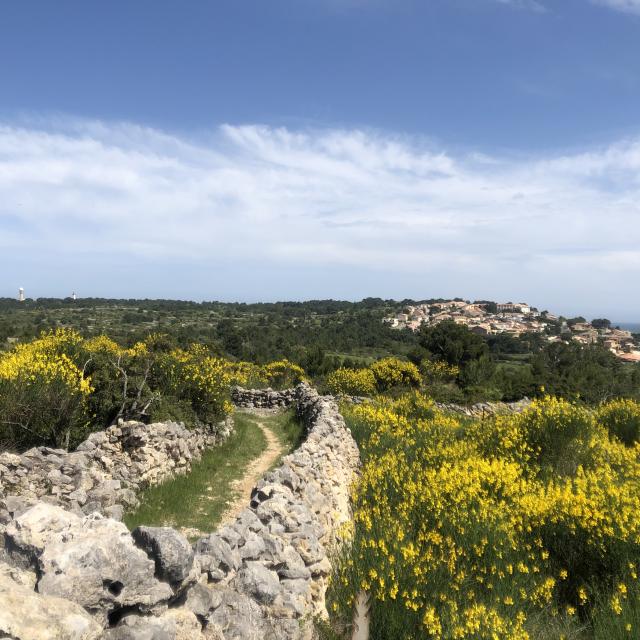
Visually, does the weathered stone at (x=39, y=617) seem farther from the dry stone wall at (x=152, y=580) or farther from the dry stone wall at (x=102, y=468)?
the dry stone wall at (x=102, y=468)

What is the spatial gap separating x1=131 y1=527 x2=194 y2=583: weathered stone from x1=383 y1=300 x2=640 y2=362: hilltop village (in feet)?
356

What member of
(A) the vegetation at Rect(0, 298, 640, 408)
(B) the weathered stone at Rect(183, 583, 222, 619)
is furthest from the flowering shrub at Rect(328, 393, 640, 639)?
(A) the vegetation at Rect(0, 298, 640, 408)

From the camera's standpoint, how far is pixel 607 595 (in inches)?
237

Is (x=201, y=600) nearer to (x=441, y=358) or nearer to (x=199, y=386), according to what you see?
(x=199, y=386)

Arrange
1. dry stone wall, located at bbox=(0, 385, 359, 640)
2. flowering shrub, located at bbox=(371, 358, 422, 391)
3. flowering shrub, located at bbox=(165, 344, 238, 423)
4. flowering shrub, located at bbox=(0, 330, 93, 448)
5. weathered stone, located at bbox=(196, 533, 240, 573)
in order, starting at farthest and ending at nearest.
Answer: flowering shrub, located at bbox=(371, 358, 422, 391) < flowering shrub, located at bbox=(165, 344, 238, 423) < flowering shrub, located at bbox=(0, 330, 93, 448) < weathered stone, located at bbox=(196, 533, 240, 573) < dry stone wall, located at bbox=(0, 385, 359, 640)

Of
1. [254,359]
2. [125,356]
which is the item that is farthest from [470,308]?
[125,356]

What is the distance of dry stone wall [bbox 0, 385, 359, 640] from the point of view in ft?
10.3

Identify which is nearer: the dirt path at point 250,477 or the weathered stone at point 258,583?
the weathered stone at point 258,583

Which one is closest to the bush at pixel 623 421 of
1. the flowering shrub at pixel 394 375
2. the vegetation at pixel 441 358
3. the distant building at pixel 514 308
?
the vegetation at pixel 441 358

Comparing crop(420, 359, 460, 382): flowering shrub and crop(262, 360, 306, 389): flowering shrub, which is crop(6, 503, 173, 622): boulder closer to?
crop(262, 360, 306, 389): flowering shrub

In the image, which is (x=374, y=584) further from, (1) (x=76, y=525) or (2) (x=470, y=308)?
(2) (x=470, y=308)

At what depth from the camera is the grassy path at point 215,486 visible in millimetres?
8344

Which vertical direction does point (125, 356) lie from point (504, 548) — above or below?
above

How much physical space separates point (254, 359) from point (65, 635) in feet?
158
